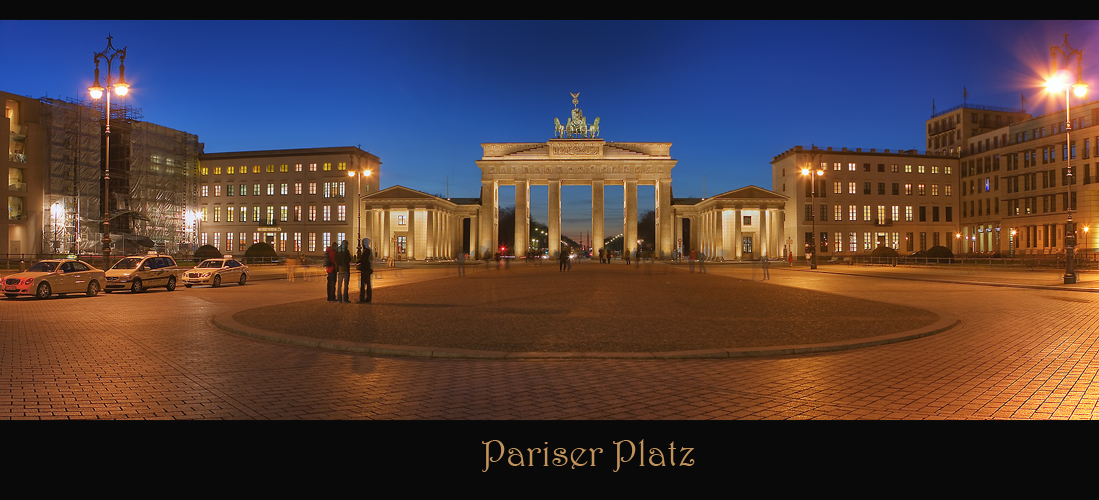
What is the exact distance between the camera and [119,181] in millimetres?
72875

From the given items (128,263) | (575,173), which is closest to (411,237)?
(575,173)

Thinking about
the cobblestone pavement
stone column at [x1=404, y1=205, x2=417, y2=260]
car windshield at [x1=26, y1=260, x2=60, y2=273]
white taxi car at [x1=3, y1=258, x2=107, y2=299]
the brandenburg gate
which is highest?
the brandenburg gate

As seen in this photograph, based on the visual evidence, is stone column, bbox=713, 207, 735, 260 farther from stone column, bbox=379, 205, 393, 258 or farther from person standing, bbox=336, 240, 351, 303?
person standing, bbox=336, 240, 351, 303

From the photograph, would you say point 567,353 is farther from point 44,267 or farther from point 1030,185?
point 1030,185

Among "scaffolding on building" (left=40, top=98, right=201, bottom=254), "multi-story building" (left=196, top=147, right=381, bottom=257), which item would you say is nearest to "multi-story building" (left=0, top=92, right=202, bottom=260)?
"scaffolding on building" (left=40, top=98, right=201, bottom=254)

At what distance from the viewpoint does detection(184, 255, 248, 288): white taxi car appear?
29.9 m

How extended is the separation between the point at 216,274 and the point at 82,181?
49.7 m

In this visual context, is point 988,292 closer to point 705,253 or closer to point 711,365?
point 711,365

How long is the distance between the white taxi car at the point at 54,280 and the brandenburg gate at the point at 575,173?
6613 cm

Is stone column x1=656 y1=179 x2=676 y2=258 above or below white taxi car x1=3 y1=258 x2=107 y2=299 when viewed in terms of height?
above

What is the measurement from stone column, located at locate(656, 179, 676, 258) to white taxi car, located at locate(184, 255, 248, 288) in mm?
66714

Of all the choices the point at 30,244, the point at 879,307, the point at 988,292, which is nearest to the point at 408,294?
the point at 879,307

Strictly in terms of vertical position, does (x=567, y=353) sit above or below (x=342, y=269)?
below

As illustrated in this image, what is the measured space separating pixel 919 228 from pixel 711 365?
10054 centimetres
